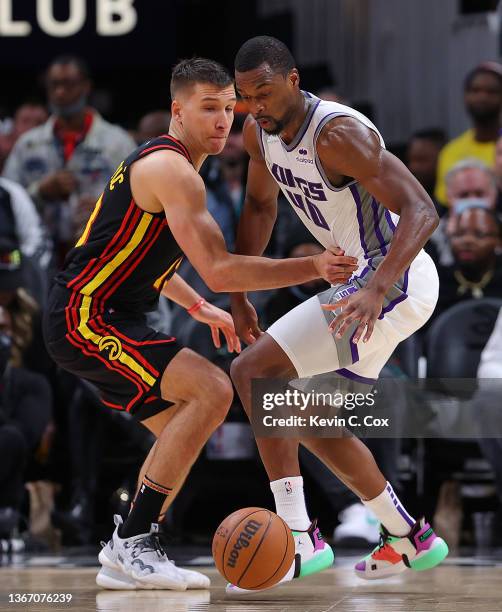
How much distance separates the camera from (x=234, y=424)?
20.4ft

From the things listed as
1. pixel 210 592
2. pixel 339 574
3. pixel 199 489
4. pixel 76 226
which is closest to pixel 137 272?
pixel 210 592

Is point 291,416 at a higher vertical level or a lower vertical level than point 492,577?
higher

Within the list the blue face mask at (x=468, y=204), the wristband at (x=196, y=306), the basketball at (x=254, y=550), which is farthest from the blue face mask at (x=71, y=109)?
the basketball at (x=254, y=550)

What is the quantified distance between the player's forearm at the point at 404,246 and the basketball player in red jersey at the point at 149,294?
1.42 feet

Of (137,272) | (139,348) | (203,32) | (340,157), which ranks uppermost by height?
(203,32)

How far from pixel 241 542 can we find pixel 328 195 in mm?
1219

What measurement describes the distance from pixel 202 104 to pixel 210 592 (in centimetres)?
170

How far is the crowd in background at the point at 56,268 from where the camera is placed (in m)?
6.05

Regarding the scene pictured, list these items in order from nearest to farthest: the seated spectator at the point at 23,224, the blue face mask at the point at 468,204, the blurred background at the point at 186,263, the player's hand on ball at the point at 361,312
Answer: the player's hand on ball at the point at 361,312 < the blurred background at the point at 186,263 < the blue face mask at the point at 468,204 < the seated spectator at the point at 23,224

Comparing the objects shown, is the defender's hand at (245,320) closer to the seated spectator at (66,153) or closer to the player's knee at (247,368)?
the player's knee at (247,368)

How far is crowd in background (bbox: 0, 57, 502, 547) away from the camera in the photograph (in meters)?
6.05

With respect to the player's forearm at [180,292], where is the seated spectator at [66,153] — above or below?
above

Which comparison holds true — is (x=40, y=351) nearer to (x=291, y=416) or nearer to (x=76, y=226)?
(x=76, y=226)

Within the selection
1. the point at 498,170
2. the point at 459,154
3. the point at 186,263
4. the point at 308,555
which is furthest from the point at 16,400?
the point at 459,154
